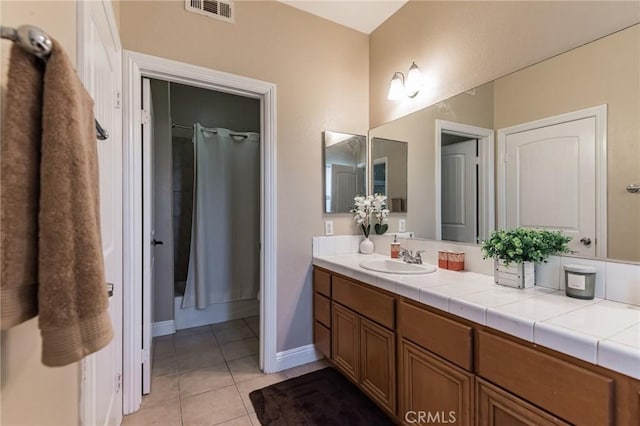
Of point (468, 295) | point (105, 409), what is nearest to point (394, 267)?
point (468, 295)

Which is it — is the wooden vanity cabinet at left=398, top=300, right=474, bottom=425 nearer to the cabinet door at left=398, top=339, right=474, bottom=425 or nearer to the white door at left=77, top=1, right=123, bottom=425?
the cabinet door at left=398, top=339, right=474, bottom=425

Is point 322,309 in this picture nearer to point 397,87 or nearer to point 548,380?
point 548,380

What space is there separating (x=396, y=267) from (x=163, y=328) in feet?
7.27

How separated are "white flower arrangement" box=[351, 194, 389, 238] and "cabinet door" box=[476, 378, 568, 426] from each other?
1398 millimetres

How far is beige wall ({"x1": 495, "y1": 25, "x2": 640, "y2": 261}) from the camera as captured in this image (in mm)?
1127

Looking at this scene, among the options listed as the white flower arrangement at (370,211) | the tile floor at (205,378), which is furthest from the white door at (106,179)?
the white flower arrangement at (370,211)

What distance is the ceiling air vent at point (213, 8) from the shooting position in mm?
1836

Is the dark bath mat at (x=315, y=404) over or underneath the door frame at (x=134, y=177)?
underneath

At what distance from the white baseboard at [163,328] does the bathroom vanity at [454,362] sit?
1.64 metres

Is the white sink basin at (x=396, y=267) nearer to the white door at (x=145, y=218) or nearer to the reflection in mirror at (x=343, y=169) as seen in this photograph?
the reflection in mirror at (x=343, y=169)

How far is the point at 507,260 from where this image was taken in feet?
4.44

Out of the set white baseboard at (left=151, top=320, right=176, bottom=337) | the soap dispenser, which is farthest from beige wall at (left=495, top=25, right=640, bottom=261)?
white baseboard at (left=151, top=320, right=176, bottom=337)

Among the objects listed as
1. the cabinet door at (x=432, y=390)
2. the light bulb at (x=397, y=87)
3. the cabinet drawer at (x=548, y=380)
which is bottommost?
the cabinet door at (x=432, y=390)

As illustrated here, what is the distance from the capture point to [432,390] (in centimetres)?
128
